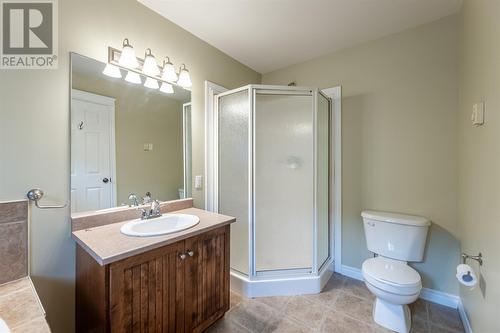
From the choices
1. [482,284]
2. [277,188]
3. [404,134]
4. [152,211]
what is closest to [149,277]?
[152,211]

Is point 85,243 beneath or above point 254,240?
above

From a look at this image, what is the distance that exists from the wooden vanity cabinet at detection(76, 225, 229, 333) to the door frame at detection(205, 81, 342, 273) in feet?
2.38

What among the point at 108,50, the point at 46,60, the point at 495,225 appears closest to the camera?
the point at 495,225

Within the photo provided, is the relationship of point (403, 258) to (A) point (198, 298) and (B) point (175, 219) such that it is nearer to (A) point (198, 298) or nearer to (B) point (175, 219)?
(A) point (198, 298)

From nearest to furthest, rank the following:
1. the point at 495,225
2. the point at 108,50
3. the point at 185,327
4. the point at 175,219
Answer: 1. the point at 495,225
2. the point at 185,327
3. the point at 108,50
4. the point at 175,219

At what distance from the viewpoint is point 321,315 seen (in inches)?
67.6

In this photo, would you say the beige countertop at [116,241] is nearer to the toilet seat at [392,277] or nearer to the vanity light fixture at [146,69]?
the vanity light fixture at [146,69]

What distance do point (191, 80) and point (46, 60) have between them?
1013 millimetres

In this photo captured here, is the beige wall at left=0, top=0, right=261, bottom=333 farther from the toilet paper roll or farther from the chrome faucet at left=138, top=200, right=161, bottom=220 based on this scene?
the toilet paper roll

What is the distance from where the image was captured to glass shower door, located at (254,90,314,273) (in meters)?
2.04

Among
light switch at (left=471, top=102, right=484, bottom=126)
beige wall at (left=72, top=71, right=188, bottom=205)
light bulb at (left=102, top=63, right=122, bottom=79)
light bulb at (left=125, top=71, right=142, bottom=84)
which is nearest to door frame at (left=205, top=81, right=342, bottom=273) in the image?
beige wall at (left=72, top=71, right=188, bottom=205)

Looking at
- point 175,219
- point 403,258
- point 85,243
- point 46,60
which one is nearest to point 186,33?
point 46,60

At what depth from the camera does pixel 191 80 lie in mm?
2014

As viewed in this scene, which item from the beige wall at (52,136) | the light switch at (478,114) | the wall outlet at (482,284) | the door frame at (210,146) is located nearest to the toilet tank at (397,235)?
the wall outlet at (482,284)
